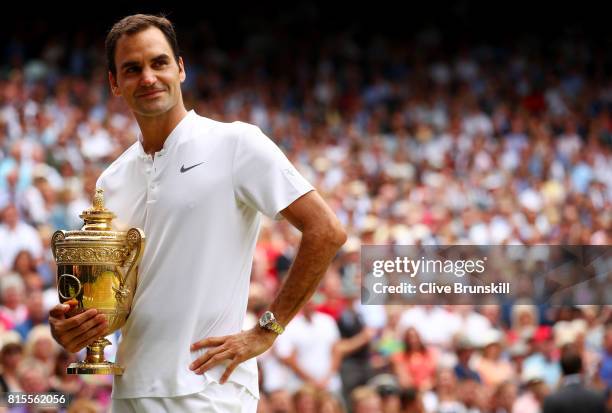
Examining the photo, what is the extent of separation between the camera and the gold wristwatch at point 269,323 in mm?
2781

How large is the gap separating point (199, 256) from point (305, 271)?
24 cm

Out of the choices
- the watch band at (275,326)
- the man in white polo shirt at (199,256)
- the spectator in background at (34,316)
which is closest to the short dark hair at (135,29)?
the man in white polo shirt at (199,256)

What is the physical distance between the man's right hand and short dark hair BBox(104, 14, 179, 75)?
23.0 inches

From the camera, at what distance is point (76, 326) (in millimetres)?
2816

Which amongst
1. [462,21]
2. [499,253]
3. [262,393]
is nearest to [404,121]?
[462,21]

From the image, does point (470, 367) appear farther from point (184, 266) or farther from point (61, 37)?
point (61, 37)

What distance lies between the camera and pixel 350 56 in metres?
17.7

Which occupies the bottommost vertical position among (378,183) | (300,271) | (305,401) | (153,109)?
(300,271)

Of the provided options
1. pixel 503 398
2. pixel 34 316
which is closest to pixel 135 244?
pixel 34 316

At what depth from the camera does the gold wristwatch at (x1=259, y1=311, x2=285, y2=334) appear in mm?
2781

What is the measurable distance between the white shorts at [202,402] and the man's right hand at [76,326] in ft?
0.56

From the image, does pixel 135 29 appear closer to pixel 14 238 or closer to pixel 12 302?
pixel 12 302

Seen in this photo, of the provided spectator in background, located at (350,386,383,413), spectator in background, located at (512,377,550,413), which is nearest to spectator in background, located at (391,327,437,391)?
spectator in background, located at (512,377,550,413)

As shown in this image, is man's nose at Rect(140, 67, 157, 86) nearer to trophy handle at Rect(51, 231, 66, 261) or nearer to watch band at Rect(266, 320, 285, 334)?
trophy handle at Rect(51, 231, 66, 261)
